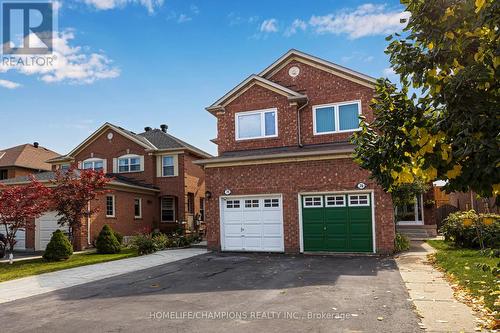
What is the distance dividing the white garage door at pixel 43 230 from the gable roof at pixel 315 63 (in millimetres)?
13103

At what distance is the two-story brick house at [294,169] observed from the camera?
49.5 feet

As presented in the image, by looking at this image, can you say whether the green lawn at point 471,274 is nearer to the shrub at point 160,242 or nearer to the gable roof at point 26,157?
the shrub at point 160,242

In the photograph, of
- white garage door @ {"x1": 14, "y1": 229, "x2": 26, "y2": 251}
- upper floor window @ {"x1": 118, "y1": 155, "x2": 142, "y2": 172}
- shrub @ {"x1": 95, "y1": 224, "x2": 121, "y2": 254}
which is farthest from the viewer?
upper floor window @ {"x1": 118, "y1": 155, "x2": 142, "y2": 172}

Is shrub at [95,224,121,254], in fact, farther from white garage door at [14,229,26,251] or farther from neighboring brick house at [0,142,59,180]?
neighboring brick house at [0,142,59,180]

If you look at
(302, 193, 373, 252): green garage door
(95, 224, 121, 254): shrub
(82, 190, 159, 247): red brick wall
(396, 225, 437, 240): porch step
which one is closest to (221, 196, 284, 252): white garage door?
(302, 193, 373, 252): green garage door

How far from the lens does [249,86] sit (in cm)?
1794

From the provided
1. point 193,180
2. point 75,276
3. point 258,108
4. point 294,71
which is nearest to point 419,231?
Result: point 294,71

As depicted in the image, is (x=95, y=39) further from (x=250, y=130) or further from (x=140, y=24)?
(x=250, y=130)

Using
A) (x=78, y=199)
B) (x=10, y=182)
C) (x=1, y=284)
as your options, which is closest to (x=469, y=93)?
(x=1, y=284)

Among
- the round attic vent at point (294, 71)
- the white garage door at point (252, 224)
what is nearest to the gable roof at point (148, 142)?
the white garage door at point (252, 224)

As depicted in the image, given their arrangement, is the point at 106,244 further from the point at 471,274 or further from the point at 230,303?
the point at 471,274

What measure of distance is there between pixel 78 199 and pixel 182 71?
24.8ft

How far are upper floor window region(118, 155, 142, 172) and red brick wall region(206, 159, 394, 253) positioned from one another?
10.00m

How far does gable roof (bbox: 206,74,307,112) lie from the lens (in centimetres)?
1705
